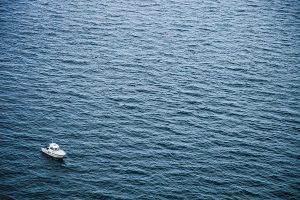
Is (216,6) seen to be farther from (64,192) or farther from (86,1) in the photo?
(64,192)

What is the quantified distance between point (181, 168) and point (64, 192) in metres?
22.5

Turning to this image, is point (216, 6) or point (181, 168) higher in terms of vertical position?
point (216, 6)

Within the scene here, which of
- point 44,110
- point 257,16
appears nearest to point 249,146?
point 44,110

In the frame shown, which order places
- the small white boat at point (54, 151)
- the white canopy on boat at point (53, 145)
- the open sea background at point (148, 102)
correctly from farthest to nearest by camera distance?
the white canopy on boat at point (53, 145) → the small white boat at point (54, 151) → the open sea background at point (148, 102)

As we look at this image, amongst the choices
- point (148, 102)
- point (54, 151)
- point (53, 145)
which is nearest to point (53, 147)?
point (53, 145)

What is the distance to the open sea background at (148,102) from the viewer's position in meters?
75.1

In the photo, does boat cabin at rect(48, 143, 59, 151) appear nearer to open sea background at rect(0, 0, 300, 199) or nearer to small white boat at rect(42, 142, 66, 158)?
small white boat at rect(42, 142, 66, 158)

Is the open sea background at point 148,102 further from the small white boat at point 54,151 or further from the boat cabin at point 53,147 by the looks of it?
the boat cabin at point 53,147

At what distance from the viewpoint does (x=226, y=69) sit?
112 m

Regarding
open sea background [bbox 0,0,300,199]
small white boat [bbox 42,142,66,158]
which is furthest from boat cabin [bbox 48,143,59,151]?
open sea background [bbox 0,0,300,199]

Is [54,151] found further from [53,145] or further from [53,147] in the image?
[53,145]

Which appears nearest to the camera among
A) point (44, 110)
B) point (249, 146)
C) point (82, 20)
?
point (249, 146)

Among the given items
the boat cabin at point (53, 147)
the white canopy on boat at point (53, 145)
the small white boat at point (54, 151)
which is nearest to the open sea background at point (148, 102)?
the small white boat at point (54, 151)

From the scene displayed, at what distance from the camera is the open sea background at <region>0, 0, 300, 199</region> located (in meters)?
75.1
